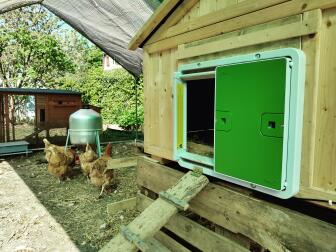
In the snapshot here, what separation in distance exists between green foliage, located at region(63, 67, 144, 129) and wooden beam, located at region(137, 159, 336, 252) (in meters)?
10.4

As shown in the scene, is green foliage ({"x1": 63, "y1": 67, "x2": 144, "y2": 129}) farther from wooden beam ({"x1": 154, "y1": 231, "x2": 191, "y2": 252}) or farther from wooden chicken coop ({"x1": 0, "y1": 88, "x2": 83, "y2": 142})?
wooden beam ({"x1": 154, "y1": 231, "x2": 191, "y2": 252})

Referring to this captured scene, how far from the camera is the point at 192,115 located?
3.59 metres

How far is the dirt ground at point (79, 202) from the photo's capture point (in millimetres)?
3422

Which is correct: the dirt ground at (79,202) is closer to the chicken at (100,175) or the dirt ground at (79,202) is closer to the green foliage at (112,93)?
the chicken at (100,175)

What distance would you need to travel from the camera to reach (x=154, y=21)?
2916 mm

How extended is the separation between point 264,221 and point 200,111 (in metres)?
1.86

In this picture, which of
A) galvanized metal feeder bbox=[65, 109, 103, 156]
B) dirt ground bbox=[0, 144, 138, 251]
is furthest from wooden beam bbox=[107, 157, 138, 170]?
galvanized metal feeder bbox=[65, 109, 103, 156]

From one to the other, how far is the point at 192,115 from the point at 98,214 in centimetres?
196

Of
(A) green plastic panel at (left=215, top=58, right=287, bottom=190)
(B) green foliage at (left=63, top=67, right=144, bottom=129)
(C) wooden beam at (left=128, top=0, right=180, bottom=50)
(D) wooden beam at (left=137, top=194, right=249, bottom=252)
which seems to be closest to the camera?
(A) green plastic panel at (left=215, top=58, right=287, bottom=190)

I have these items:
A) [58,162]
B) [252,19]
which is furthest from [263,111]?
[58,162]

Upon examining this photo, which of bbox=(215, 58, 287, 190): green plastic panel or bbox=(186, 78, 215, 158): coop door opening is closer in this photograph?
bbox=(215, 58, 287, 190): green plastic panel

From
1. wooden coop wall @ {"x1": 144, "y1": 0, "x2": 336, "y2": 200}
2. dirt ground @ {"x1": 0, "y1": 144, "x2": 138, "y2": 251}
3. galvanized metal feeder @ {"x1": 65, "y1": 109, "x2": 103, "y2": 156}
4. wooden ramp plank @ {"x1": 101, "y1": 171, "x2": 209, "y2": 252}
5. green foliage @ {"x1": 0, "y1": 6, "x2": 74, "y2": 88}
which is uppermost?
green foliage @ {"x1": 0, "y1": 6, "x2": 74, "y2": 88}

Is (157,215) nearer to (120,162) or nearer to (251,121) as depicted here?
(251,121)

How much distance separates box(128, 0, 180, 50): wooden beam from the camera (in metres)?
2.71
